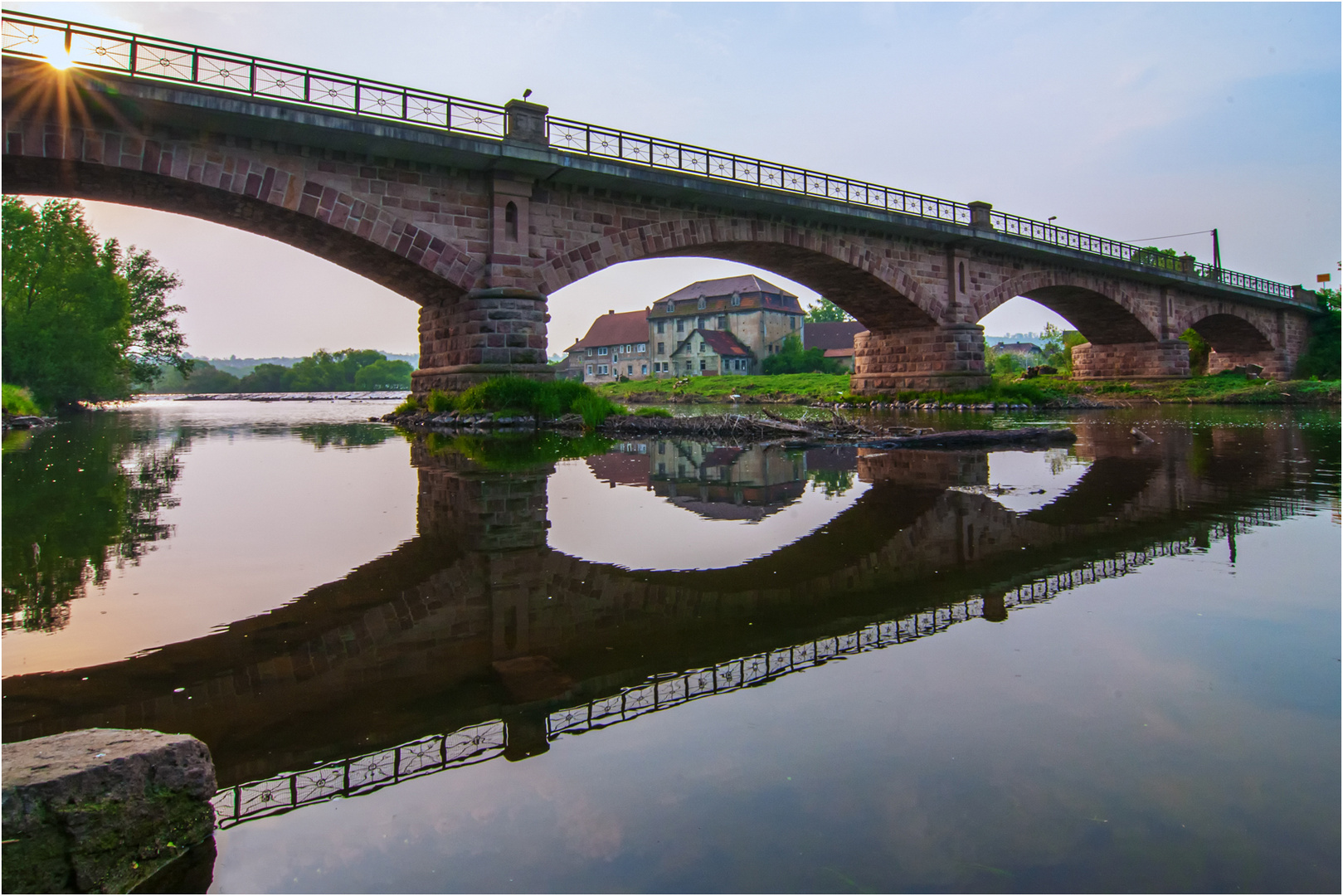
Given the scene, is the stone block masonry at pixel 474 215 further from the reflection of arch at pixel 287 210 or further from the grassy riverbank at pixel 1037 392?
the grassy riverbank at pixel 1037 392

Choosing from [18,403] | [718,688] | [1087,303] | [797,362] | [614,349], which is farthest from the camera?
[614,349]

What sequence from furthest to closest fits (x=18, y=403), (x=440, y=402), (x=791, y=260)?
(x=791, y=260), (x=18, y=403), (x=440, y=402)

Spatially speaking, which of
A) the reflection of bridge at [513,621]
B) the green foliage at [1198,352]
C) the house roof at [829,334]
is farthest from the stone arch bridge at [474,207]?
the house roof at [829,334]

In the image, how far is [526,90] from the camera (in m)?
20.8

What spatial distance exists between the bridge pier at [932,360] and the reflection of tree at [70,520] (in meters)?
27.3

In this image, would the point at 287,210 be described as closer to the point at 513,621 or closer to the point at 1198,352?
the point at 513,621

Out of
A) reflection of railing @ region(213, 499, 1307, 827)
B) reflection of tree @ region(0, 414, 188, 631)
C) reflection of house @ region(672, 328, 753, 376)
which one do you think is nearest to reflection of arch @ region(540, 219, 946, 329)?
reflection of tree @ region(0, 414, 188, 631)

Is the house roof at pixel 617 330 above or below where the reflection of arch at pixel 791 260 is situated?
above

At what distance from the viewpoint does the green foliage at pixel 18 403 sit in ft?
78.7

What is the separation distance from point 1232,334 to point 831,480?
6047 centimetres

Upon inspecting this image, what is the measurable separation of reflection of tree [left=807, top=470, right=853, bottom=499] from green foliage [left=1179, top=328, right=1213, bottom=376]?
63.5 meters

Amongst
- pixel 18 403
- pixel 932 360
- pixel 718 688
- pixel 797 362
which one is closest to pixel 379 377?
pixel 797 362

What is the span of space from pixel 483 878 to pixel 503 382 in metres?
18.7

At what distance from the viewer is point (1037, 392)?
113ft
